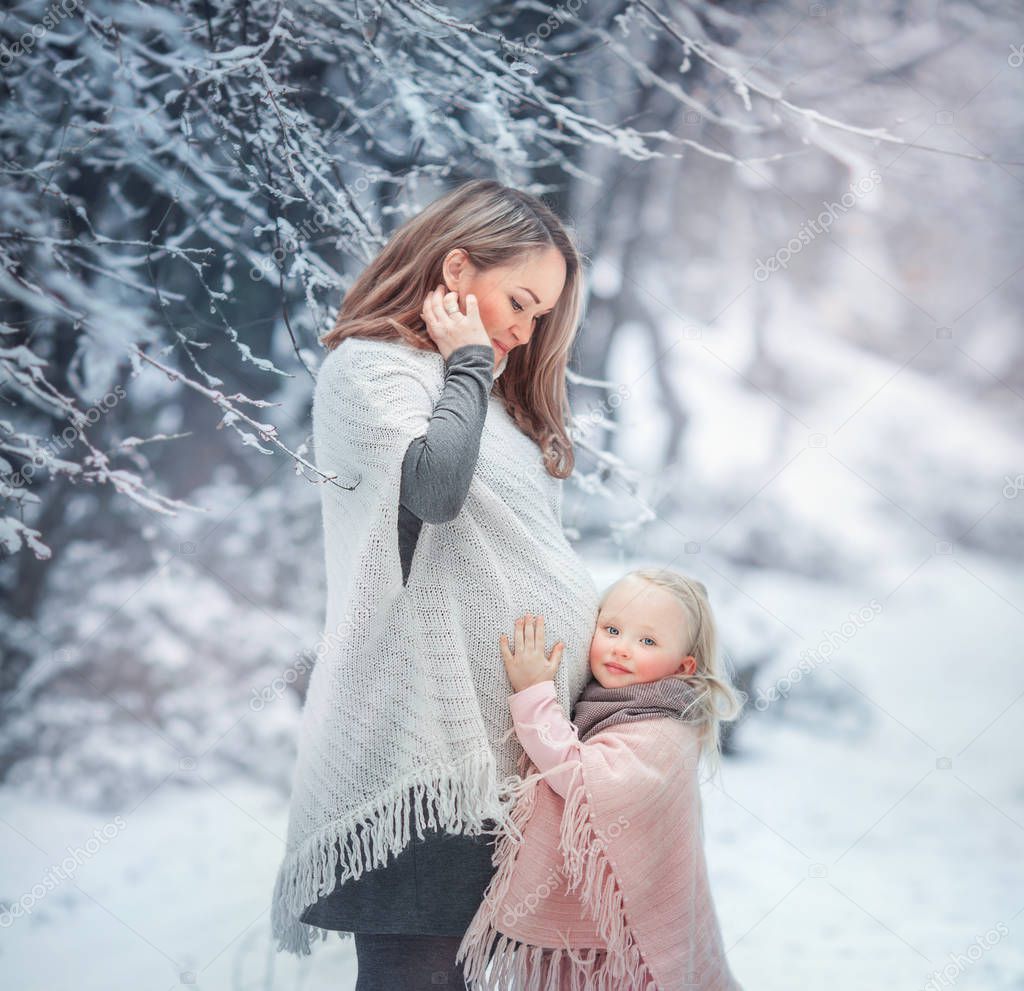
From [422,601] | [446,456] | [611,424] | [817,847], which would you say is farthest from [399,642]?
[817,847]

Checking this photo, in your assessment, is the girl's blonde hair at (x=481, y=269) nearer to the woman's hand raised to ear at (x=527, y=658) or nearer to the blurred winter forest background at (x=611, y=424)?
the woman's hand raised to ear at (x=527, y=658)

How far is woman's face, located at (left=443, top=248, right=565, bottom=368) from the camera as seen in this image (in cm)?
152

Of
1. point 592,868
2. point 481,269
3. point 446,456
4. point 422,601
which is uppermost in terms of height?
point 481,269

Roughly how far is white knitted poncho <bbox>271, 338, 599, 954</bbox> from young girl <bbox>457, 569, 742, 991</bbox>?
0.05 m

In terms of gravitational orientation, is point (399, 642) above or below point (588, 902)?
above

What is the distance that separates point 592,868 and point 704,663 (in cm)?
37

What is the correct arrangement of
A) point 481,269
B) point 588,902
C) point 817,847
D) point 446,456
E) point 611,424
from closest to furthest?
point 446,456
point 588,902
point 481,269
point 611,424
point 817,847

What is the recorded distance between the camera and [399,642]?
1.43 meters

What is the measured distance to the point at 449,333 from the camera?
57.3 inches

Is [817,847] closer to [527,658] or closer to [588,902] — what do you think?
[588,902]

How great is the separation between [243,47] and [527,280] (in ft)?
3.20

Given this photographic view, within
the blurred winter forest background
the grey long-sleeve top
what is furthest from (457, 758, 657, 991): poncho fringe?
the blurred winter forest background

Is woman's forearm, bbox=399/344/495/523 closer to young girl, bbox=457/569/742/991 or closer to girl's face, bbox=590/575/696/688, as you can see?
young girl, bbox=457/569/742/991

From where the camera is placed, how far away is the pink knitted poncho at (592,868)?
1.40 m
